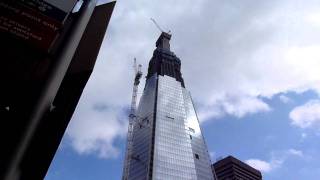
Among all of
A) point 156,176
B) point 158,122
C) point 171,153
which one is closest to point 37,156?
point 156,176

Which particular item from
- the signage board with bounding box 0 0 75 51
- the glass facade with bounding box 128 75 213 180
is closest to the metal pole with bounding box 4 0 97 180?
the signage board with bounding box 0 0 75 51

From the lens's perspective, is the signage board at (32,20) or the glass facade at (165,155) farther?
the glass facade at (165,155)

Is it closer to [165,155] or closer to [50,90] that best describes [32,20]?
[50,90]

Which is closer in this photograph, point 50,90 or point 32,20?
point 50,90

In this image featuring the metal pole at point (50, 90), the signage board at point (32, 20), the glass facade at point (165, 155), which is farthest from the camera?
the glass facade at point (165, 155)

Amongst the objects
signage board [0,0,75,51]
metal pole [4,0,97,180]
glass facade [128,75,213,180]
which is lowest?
metal pole [4,0,97,180]

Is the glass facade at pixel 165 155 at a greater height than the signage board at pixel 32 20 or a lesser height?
greater

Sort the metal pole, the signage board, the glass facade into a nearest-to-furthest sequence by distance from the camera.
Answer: the metal pole, the signage board, the glass facade

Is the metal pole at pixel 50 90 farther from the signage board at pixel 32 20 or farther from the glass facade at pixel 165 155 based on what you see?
the glass facade at pixel 165 155

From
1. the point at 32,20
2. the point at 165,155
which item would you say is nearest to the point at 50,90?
the point at 32,20

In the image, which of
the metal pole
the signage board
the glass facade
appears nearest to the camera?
the metal pole

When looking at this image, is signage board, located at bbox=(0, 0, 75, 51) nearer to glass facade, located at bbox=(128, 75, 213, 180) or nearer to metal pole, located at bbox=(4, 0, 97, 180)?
metal pole, located at bbox=(4, 0, 97, 180)

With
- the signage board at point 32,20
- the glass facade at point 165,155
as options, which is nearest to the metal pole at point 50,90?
the signage board at point 32,20

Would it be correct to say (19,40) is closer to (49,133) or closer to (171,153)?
(49,133)
